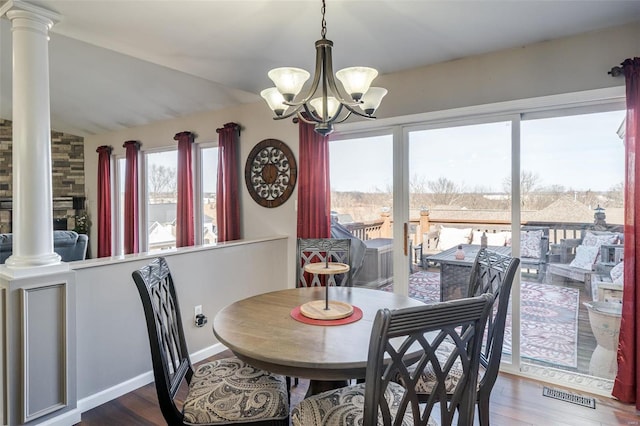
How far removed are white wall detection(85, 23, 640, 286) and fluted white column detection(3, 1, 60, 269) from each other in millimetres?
2189

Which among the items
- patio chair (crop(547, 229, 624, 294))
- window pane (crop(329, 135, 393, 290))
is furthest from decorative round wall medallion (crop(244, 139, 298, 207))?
patio chair (crop(547, 229, 624, 294))

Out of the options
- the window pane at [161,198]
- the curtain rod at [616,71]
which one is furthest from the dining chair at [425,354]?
the window pane at [161,198]

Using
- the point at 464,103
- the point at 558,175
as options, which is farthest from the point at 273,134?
the point at 558,175

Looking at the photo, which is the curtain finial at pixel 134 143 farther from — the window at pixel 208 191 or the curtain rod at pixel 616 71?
the curtain rod at pixel 616 71

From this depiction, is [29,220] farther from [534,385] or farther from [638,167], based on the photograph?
[638,167]

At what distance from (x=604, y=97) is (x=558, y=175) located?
587 millimetres

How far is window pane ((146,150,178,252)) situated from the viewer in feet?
17.5

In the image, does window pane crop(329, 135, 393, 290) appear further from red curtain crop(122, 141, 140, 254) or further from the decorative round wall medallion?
red curtain crop(122, 141, 140, 254)

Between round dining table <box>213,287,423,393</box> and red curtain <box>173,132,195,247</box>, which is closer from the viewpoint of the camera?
round dining table <box>213,287,423,393</box>

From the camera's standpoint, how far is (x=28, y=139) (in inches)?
83.0

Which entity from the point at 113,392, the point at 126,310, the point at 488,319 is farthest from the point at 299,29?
the point at 113,392

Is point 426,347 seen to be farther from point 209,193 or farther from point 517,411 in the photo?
point 209,193

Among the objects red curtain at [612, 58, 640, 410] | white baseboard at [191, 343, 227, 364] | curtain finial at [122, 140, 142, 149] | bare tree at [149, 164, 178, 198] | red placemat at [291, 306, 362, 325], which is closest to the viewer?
red placemat at [291, 306, 362, 325]

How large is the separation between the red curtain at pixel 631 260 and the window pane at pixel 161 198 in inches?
197
